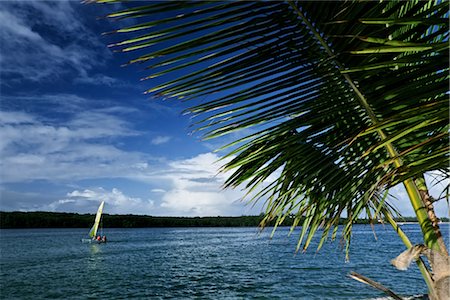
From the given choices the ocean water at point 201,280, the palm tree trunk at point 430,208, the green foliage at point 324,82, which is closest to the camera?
the green foliage at point 324,82

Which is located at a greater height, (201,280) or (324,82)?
(324,82)

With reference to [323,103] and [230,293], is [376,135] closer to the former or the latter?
[323,103]

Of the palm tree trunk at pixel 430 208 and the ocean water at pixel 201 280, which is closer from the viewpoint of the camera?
the palm tree trunk at pixel 430 208

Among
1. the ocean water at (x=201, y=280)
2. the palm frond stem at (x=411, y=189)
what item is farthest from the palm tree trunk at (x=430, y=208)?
the ocean water at (x=201, y=280)

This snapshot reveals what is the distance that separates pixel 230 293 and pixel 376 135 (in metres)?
20.1

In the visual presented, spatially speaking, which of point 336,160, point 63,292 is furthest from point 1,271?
point 336,160

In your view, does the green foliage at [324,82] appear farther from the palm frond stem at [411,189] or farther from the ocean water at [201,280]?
the ocean water at [201,280]

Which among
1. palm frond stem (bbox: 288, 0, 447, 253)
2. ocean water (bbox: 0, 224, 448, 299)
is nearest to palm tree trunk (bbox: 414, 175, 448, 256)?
palm frond stem (bbox: 288, 0, 447, 253)

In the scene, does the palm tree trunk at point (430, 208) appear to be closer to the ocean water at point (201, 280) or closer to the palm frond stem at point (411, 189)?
the palm frond stem at point (411, 189)

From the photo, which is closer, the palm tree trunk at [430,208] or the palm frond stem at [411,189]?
the palm frond stem at [411,189]

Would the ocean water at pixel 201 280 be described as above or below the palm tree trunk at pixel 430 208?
below

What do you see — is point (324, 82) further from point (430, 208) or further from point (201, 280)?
point (201, 280)

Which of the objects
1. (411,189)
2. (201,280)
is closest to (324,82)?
(411,189)

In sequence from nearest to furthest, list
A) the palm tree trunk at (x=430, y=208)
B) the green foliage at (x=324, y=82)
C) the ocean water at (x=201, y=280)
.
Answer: the green foliage at (x=324, y=82)
the palm tree trunk at (x=430, y=208)
the ocean water at (x=201, y=280)
